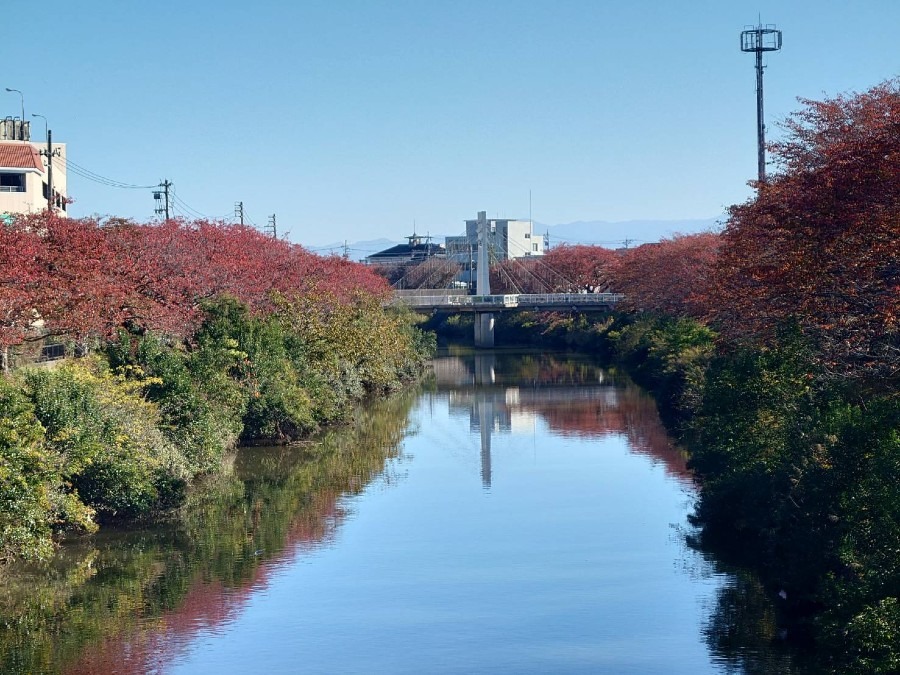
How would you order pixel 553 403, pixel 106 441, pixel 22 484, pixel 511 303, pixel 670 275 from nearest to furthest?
pixel 22 484 < pixel 106 441 < pixel 553 403 < pixel 670 275 < pixel 511 303

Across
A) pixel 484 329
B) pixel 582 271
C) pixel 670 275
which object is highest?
pixel 582 271

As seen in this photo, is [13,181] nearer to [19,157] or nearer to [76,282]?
[19,157]

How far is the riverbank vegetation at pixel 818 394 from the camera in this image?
15719 mm

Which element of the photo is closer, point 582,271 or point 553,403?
point 553,403

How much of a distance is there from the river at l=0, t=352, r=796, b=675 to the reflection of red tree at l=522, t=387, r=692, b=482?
14.5 inches

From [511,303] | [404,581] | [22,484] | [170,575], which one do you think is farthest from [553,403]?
[22,484]

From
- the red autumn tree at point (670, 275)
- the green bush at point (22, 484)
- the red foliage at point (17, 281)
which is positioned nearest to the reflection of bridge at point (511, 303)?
the red autumn tree at point (670, 275)

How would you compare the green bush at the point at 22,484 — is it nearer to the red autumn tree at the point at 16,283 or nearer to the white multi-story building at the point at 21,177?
the red autumn tree at the point at 16,283

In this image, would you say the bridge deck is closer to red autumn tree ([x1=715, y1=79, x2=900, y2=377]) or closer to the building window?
the building window

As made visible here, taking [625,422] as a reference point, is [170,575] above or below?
below

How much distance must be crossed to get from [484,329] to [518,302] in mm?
5425

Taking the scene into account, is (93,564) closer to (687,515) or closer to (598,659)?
(598,659)

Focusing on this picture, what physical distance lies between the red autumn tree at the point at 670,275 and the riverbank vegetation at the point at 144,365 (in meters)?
14.0

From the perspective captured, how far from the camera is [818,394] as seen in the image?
23.4 m
